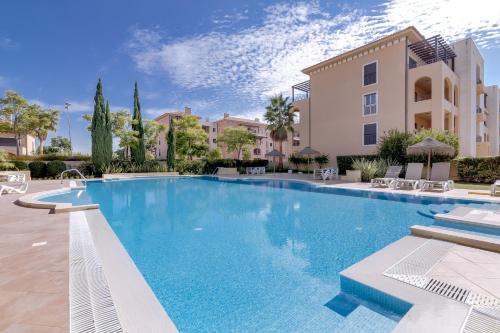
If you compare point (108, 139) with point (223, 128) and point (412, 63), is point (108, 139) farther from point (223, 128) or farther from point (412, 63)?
point (223, 128)

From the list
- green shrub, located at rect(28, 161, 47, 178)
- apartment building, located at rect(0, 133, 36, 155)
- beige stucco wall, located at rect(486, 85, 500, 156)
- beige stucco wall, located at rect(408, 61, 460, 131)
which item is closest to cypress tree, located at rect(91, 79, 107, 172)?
green shrub, located at rect(28, 161, 47, 178)

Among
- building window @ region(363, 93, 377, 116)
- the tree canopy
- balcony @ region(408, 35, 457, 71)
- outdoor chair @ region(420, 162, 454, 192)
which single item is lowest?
outdoor chair @ region(420, 162, 454, 192)

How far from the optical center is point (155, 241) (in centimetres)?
532

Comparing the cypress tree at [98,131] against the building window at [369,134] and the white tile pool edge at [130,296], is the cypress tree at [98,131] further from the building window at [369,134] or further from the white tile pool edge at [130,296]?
the building window at [369,134]

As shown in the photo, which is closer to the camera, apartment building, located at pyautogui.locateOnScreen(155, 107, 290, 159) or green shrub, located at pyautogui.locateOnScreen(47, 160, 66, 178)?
green shrub, located at pyautogui.locateOnScreen(47, 160, 66, 178)

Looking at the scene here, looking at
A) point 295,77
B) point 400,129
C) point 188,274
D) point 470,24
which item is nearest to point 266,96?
point 295,77

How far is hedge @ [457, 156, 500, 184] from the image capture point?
12.8 meters

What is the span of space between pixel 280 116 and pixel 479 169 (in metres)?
17.0

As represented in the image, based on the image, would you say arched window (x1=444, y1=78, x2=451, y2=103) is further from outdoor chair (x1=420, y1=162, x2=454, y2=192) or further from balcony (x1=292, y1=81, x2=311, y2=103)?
balcony (x1=292, y1=81, x2=311, y2=103)

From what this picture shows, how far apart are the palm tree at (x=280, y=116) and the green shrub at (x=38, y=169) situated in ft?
68.0

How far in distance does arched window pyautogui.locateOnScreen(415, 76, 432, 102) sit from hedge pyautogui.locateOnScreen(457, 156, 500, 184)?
767cm

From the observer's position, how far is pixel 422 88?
2034 cm

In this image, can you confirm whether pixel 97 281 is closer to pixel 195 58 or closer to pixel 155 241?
pixel 155 241

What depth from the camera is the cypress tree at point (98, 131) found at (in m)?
21.6
